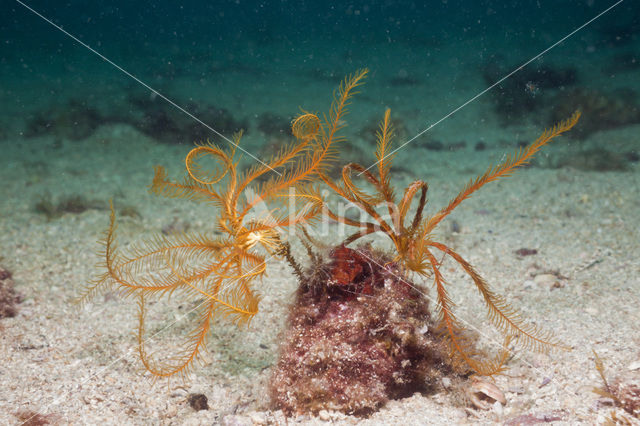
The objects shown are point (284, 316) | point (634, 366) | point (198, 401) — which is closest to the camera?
point (634, 366)

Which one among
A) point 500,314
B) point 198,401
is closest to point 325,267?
point 500,314

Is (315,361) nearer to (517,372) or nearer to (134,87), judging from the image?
(517,372)

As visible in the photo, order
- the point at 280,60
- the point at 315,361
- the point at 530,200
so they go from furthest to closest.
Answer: the point at 280,60 < the point at 530,200 < the point at 315,361

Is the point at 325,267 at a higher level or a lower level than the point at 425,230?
lower

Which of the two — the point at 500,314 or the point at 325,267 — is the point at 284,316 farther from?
the point at 500,314

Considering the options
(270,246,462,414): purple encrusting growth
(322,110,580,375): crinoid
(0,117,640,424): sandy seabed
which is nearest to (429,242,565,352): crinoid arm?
(322,110,580,375): crinoid

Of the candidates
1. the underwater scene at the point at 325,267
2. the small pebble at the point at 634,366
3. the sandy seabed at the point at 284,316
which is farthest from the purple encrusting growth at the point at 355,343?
the small pebble at the point at 634,366

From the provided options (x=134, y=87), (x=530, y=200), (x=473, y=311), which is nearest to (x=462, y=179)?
(x=530, y=200)

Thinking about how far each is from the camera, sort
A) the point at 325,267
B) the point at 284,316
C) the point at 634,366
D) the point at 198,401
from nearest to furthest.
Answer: the point at 634,366
the point at 325,267
the point at 198,401
the point at 284,316
